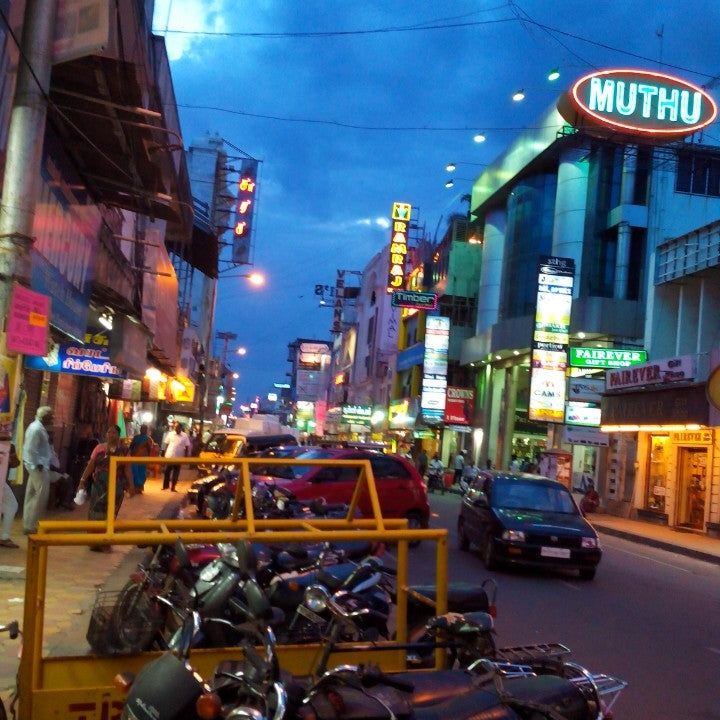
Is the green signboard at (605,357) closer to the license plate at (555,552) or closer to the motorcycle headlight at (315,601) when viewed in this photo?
the license plate at (555,552)

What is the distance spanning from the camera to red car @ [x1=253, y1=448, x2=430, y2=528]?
16.6m

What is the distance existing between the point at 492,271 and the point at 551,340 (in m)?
18.6

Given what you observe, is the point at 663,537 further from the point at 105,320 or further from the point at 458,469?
the point at 458,469

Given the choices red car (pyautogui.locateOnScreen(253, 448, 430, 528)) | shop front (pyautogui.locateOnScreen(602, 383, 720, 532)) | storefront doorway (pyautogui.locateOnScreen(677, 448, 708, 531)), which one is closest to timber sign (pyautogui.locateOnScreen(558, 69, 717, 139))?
shop front (pyautogui.locateOnScreen(602, 383, 720, 532))

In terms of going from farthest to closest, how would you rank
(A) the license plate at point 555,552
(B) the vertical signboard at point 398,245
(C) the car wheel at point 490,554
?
1. (B) the vertical signboard at point 398,245
2. (C) the car wheel at point 490,554
3. (A) the license plate at point 555,552

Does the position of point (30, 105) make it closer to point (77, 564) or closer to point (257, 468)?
point (77, 564)

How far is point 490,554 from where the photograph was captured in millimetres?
14195

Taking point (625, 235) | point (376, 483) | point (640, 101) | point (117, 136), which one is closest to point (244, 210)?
point (625, 235)

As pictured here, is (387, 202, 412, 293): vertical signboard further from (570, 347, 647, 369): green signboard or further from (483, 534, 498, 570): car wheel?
(483, 534, 498, 570): car wheel

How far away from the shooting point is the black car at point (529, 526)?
13867 mm

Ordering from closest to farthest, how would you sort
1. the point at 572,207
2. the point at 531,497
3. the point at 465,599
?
the point at 465,599 < the point at 531,497 < the point at 572,207

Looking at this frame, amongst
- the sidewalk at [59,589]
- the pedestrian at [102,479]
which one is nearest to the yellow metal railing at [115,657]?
the sidewalk at [59,589]

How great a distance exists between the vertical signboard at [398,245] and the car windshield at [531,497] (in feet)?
152

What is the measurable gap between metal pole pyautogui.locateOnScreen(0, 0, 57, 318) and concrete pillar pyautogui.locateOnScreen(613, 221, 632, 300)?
34773 mm
